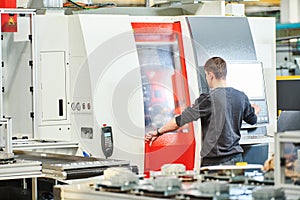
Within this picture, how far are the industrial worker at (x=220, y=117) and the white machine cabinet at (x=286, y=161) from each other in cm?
250

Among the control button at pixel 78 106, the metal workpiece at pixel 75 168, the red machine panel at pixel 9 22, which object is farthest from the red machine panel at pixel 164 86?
the metal workpiece at pixel 75 168

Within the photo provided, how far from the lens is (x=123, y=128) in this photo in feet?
21.1

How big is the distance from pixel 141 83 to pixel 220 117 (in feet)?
4.33

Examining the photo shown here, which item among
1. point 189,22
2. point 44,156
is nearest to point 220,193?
point 44,156

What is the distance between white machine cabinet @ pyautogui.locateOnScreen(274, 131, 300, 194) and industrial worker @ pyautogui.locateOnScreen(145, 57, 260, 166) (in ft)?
8.22

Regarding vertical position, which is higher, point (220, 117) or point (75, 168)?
point (220, 117)

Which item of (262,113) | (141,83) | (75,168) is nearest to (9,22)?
(141,83)

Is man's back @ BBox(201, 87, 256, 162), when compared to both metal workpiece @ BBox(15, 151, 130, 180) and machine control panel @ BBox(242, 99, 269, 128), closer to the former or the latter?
metal workpiece @ BBox(15, 151, 130, 180)

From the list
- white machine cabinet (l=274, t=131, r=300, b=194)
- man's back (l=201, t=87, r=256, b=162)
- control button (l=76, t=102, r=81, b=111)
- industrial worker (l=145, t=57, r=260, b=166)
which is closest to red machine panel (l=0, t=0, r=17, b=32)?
control button (l=76, t=102, r=81, b=111)

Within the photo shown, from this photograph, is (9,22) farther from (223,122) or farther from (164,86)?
(223,122)

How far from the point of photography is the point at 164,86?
6.76 m

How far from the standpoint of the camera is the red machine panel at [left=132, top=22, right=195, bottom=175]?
6.63 metres

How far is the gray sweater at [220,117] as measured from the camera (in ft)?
17.6

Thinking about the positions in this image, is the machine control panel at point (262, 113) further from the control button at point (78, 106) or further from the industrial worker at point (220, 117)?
the control button at point (78, 106)
